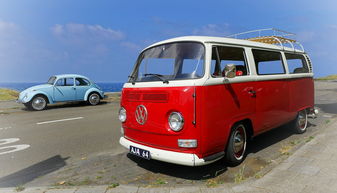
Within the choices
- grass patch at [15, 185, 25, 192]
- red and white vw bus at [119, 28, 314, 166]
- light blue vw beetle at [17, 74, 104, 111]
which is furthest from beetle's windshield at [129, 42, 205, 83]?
light blue vw beetle at [17, 74, 104, 111]

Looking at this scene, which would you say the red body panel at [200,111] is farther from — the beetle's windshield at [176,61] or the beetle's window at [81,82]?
the beetle's window at [81,82]

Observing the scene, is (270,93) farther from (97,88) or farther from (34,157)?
(97,88)

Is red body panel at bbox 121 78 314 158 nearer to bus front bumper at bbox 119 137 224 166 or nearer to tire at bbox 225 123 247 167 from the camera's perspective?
bus front bumper at bbox 119 137 224 166

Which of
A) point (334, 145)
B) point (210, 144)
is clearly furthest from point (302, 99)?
point (210, 144)

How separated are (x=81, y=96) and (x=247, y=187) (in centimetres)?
1174

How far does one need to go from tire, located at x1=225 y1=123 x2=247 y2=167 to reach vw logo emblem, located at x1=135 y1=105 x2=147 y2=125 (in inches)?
58.4

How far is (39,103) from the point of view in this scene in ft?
38.5

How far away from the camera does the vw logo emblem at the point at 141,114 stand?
3.70 m

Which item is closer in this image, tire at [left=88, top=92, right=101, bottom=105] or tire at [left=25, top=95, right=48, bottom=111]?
tire at [left=25, top=95, right=48, bottom=111]

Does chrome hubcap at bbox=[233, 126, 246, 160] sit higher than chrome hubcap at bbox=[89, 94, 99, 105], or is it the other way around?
chrome hubcap at bbox=[89, 94, 99, 105]

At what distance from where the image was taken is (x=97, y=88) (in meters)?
13.8

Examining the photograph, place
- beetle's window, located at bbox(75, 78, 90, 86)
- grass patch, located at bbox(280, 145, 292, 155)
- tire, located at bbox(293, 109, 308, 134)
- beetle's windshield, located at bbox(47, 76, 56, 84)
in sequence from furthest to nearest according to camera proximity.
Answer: beetle's window, located at bbox(75, 78, 90, 86)
beetle's windshield, located at bbox(47, 76, 56, 84)
tire, located at bbox(293, 109, 308, 134)
grass patch, located at bbox(280, 145, 292, 155)

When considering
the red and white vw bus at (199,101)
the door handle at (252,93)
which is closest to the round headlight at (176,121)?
the red and white vw bus at (199,101)

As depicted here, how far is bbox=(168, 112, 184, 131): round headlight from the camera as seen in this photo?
10.8ft
